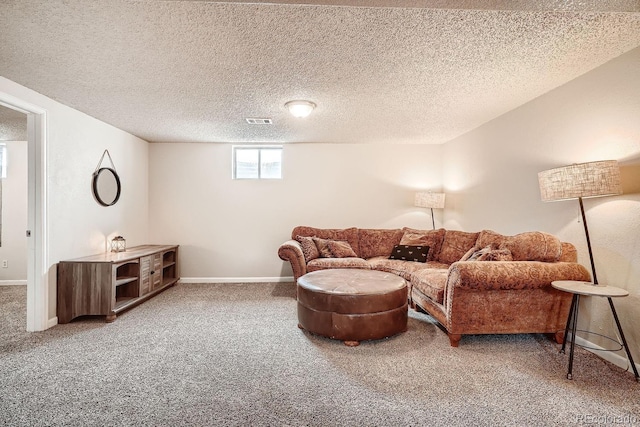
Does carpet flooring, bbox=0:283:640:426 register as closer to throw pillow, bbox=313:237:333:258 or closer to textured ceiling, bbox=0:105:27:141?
throw pillow, bbox=313:237:333:258

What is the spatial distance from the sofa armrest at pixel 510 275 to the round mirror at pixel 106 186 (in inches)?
164

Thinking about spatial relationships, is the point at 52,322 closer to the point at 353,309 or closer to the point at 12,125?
the point at 12,125

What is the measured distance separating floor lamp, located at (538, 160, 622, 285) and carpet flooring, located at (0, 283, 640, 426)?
35.6 inches

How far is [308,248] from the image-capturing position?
14.4ft

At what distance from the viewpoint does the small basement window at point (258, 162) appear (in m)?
5.24

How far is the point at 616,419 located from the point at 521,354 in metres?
0.79

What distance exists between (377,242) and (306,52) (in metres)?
3.26

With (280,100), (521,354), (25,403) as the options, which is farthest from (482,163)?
(25,403)

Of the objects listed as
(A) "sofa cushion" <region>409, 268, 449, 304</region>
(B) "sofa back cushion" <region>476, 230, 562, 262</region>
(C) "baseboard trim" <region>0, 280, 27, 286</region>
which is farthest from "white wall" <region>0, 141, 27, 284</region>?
(B) "sofa back cushion" <region>476, 230, 562, 262</region>

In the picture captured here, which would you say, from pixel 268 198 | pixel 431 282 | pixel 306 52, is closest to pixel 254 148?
pixel 268 198

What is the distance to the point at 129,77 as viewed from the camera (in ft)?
8.60

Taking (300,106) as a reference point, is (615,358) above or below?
below

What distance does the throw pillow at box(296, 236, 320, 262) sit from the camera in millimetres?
4352

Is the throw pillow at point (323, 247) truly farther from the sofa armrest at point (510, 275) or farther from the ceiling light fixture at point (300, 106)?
the sofa armrest at point (510, 275)
